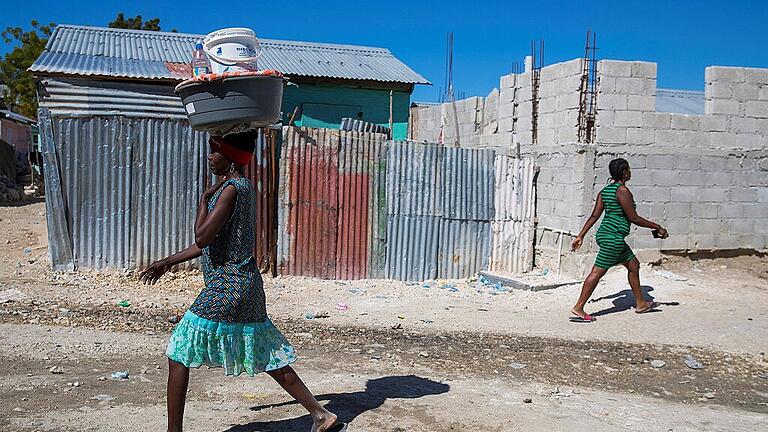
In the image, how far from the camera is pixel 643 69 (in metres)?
9.12

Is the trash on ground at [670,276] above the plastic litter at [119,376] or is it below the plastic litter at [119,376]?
above

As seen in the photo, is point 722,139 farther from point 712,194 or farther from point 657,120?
point 657,120

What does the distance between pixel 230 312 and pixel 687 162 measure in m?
7.65

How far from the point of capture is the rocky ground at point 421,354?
4371 mm

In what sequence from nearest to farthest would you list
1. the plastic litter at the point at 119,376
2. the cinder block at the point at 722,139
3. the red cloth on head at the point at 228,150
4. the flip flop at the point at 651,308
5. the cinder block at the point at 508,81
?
1. the red cloth on head at the point at 228,150
2. the plastic litter at the point at 119,376
3. the flip flop at the point at 651,308
4. the cinder block at the point at 722,139
5. the cinder block at the point at 508,81

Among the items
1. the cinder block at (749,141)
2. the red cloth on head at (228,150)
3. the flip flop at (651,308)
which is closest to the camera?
the red cloth on head at (228,150)

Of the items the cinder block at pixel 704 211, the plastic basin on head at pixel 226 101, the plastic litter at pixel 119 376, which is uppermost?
the plastic basin on head at pixel 226 101

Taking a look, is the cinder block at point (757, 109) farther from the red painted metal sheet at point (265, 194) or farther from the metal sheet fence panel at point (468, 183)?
the red painted metal sheet at point (265, 194)

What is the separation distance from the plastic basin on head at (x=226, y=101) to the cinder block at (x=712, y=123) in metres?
7.45

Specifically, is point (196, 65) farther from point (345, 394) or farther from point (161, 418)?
point (345, 394)

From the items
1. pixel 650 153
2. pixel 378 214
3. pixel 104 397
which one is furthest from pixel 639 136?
pixel 104 397

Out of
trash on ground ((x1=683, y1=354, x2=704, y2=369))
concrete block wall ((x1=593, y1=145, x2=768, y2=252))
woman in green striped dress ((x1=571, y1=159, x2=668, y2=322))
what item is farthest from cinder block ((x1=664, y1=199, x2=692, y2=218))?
trash on ground ((x1=683, y1=354, x2=704, y2=369))

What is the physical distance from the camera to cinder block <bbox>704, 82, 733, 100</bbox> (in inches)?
373

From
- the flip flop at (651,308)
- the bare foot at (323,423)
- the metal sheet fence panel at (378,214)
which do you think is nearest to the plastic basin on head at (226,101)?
the bare foot at (323,423)
